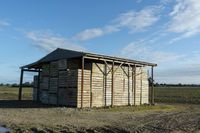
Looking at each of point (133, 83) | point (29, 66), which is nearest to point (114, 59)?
point (133, 83)

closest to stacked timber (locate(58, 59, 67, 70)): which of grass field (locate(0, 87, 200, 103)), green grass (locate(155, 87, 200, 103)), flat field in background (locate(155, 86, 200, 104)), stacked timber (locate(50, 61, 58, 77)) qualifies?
stacked timber (locate(50, 61, 58, 77))

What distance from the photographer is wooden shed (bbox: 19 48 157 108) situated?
86.9 ft

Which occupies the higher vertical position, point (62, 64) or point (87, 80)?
point (62, 64)

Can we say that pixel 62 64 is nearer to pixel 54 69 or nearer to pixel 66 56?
pixel 66 56

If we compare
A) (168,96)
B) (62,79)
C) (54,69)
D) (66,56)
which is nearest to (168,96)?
(168,96)

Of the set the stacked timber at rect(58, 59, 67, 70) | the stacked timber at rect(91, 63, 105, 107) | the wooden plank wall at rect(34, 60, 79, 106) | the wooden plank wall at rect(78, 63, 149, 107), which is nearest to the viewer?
the wooden plank wall at rect(34, 60, 79, 106)

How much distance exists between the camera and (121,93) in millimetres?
30344

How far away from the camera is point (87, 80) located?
1059 inches

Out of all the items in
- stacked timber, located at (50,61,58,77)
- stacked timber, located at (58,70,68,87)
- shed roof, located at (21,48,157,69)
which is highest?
shed roof, located at (21,48,157,69)

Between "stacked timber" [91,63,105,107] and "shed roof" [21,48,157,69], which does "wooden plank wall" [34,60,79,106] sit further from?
"stacked timber" [91,63,105,107]

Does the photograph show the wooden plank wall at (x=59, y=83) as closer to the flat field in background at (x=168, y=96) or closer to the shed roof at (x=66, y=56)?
the shed roof at (x=66, y=56)

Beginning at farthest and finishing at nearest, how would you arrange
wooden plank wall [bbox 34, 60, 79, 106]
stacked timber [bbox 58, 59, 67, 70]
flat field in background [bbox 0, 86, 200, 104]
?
flat field in background [bbox 0, 86, 200, 104] → stacked timber [bbox 58, 59, 67, 70] → wooden plank wall [bbox 34, 60, 79, 106]

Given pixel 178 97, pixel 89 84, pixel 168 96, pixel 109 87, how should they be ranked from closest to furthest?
pixel 89 84, pixel 109 87, pixel 178 97, pixel 168 96

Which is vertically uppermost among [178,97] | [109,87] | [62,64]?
[62,64]
